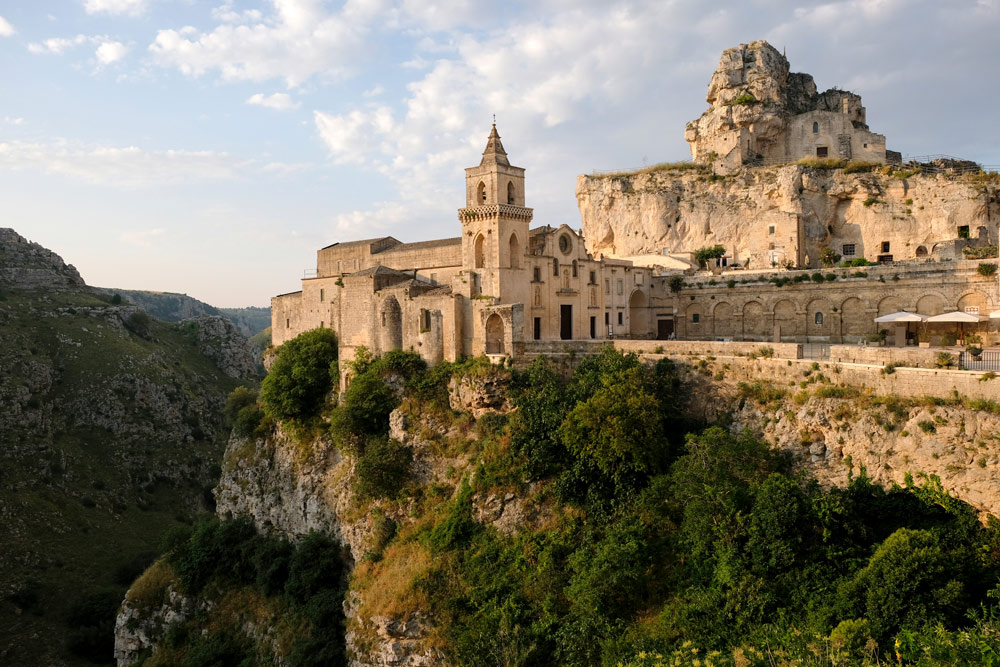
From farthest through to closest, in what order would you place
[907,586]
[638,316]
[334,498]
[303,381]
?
[638,316]
[303,381]
[334,498]
[907,586]

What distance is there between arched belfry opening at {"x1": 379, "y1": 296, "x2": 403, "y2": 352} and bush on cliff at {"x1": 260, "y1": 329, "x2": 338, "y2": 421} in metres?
5.31

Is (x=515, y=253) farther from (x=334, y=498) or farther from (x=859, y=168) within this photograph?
(x=859, y=168)

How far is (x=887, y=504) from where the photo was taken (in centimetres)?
2033

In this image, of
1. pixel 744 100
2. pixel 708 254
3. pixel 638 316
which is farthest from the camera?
pixel 744 100

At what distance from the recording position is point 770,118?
50.7 m

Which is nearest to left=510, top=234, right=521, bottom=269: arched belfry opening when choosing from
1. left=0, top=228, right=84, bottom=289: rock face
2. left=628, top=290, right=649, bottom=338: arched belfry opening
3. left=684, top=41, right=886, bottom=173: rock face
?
left=628, top=290, right=649, bottom=338: arched belfry opening

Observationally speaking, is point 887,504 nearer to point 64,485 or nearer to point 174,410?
point 64,485

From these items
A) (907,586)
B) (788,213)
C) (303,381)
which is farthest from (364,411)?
(788,213)

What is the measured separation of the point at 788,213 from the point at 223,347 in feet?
222

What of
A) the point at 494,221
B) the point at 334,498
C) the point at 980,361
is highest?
the point at 494,221

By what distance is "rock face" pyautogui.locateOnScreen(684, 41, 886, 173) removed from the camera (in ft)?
164

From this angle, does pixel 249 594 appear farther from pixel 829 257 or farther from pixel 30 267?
pixel 30 267

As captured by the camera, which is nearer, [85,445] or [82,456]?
[82,456]

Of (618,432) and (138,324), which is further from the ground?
(138,324)
